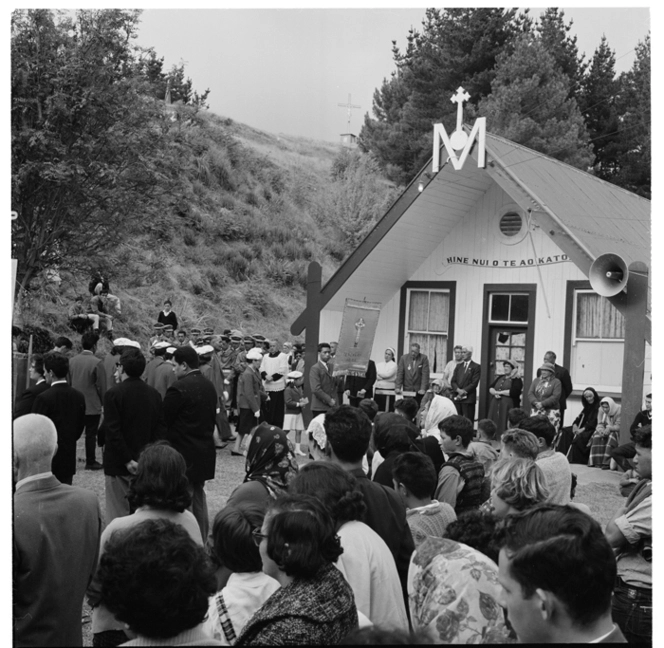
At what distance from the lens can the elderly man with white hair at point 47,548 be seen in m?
3.23

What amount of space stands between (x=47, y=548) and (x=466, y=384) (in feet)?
33.2

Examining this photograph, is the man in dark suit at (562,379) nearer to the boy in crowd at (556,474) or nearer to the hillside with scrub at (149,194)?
the boy in crowd at (556,474)

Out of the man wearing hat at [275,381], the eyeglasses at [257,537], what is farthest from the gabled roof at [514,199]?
the eyeglasses at [257,537]

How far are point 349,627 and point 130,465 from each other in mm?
3763

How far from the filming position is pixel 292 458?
4.66m

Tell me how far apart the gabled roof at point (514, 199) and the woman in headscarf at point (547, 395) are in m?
2.03

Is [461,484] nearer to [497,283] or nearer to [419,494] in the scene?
[419,494]

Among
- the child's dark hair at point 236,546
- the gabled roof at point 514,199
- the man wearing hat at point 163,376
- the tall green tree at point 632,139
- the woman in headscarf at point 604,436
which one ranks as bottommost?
the woman in headscarf at point 604,436

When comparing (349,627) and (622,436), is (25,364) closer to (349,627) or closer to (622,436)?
(622,436)

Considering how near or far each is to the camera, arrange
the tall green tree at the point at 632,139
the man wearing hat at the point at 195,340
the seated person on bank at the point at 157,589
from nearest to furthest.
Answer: the seated person on bank at the point at 157,589 → the man wearing hat at the point at 195,340 → the tall green tree at the point at 632,139

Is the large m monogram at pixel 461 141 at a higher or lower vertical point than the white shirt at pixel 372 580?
higher

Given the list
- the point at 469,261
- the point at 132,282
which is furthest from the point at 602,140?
the point at 132,282

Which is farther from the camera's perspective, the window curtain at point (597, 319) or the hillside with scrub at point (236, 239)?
the hillside with scrub at point (236, 239)

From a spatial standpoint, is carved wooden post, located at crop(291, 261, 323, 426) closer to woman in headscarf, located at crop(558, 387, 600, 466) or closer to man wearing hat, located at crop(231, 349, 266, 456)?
man wearing hat, located at crop(231, 349, 266, 456)
